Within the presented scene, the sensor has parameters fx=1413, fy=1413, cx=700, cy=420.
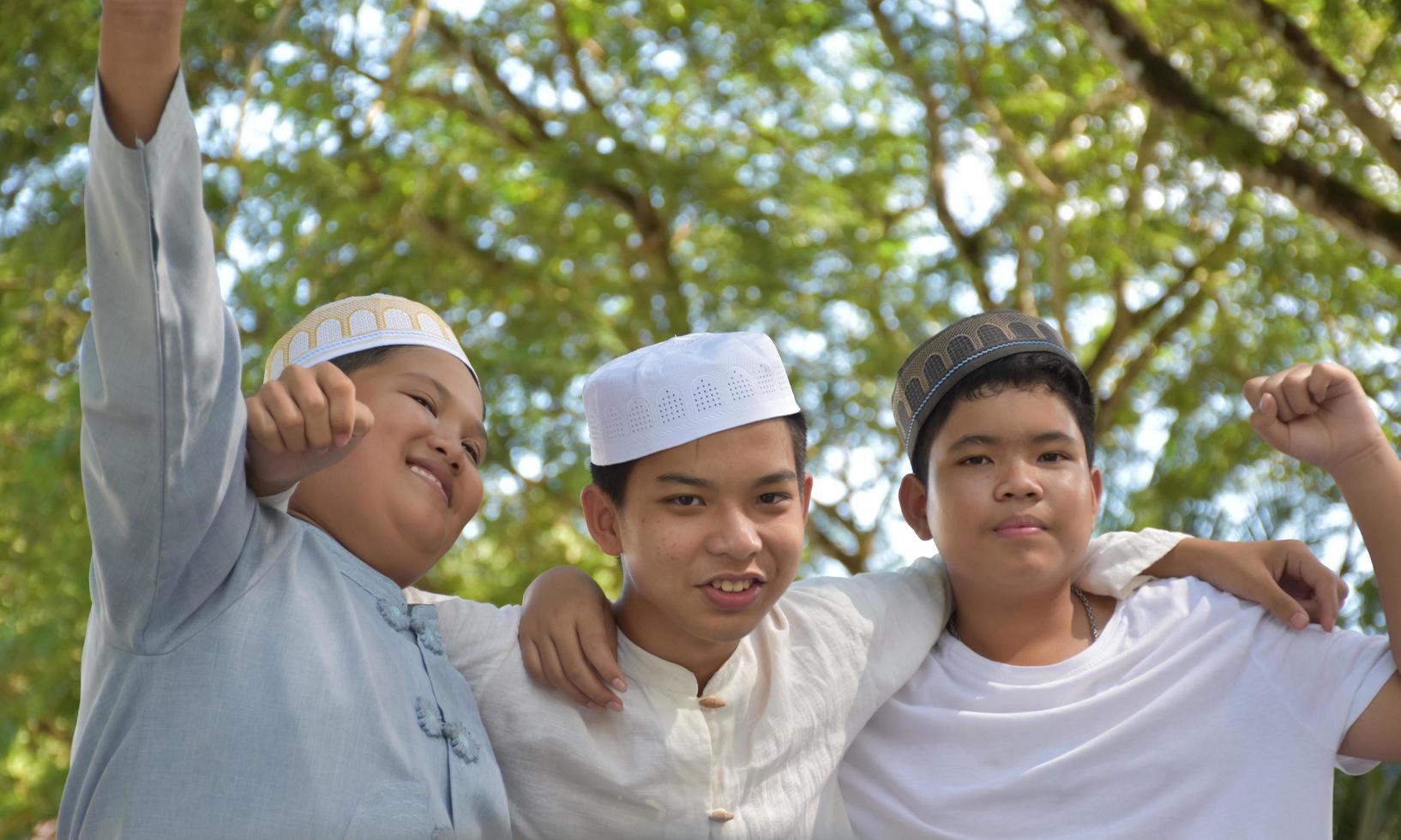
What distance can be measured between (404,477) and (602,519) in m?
0.43

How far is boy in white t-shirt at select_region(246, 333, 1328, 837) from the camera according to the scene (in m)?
2.28

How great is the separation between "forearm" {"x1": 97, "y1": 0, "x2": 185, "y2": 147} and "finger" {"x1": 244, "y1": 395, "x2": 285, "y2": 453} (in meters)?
0.40

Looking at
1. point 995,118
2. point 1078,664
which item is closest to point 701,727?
point 1078,664


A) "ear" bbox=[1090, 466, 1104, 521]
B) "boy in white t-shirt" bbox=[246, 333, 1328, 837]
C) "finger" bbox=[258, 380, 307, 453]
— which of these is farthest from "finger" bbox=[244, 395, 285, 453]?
"ear" bbox=[1090, 466, 1104, 521]

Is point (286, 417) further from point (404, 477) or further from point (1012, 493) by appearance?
point (1012, 493)

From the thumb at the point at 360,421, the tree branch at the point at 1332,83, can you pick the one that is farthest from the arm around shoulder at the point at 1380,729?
the tree branch at the point at 1332,83

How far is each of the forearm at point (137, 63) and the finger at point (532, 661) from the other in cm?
108

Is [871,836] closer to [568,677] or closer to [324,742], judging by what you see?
[568,677]

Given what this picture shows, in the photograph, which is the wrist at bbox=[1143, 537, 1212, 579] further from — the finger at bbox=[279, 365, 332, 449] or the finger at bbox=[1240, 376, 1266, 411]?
the finger at bbox=[279, 365, 332, 449]

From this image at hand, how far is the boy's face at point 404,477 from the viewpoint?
7.17 ft

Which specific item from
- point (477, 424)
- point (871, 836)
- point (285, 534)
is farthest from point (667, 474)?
point (871, 836)

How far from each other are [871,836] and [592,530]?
0.77 meters

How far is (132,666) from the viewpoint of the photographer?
1.84 m

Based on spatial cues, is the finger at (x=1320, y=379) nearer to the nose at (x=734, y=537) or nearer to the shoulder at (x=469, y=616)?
the nose at (x=734, y=537)
